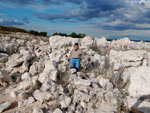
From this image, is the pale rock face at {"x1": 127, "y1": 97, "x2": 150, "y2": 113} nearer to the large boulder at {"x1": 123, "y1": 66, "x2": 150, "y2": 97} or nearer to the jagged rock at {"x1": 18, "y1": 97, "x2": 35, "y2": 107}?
the large boulder at {"x1": 123, "y1": 66, "x2": 150, "y2": 97}

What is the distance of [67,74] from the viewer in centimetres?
537

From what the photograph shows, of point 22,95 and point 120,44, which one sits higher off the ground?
point 120,44

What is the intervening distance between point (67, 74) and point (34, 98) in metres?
1.76

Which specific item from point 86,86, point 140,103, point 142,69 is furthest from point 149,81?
point 86,86

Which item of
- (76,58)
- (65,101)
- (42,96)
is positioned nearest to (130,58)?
(76,58)

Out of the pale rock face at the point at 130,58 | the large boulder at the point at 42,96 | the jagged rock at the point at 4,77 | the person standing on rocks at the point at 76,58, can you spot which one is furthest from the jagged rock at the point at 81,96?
the pale rock face at the point at 130,58

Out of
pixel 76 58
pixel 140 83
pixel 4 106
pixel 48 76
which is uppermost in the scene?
pixel 76 58

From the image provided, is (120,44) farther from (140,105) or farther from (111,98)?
(140,105)

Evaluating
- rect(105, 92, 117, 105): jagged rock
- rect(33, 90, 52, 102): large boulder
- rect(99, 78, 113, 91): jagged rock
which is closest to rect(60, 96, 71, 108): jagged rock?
rect(33, 90, 52, 102): large boulder

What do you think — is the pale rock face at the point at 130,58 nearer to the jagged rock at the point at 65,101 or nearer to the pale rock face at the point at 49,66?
the pale rock face at the point at 49,66

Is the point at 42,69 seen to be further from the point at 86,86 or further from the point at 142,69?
the point at 142,69

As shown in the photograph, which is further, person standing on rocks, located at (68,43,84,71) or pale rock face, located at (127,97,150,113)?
person standing on rocks, located at (68,43,84,71)

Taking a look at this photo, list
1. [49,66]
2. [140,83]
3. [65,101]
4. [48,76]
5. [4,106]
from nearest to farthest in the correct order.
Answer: [4,106] → [65,101] → [140,83] → [48,76] → [49,66]

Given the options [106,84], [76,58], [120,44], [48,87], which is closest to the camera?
[48,87]
